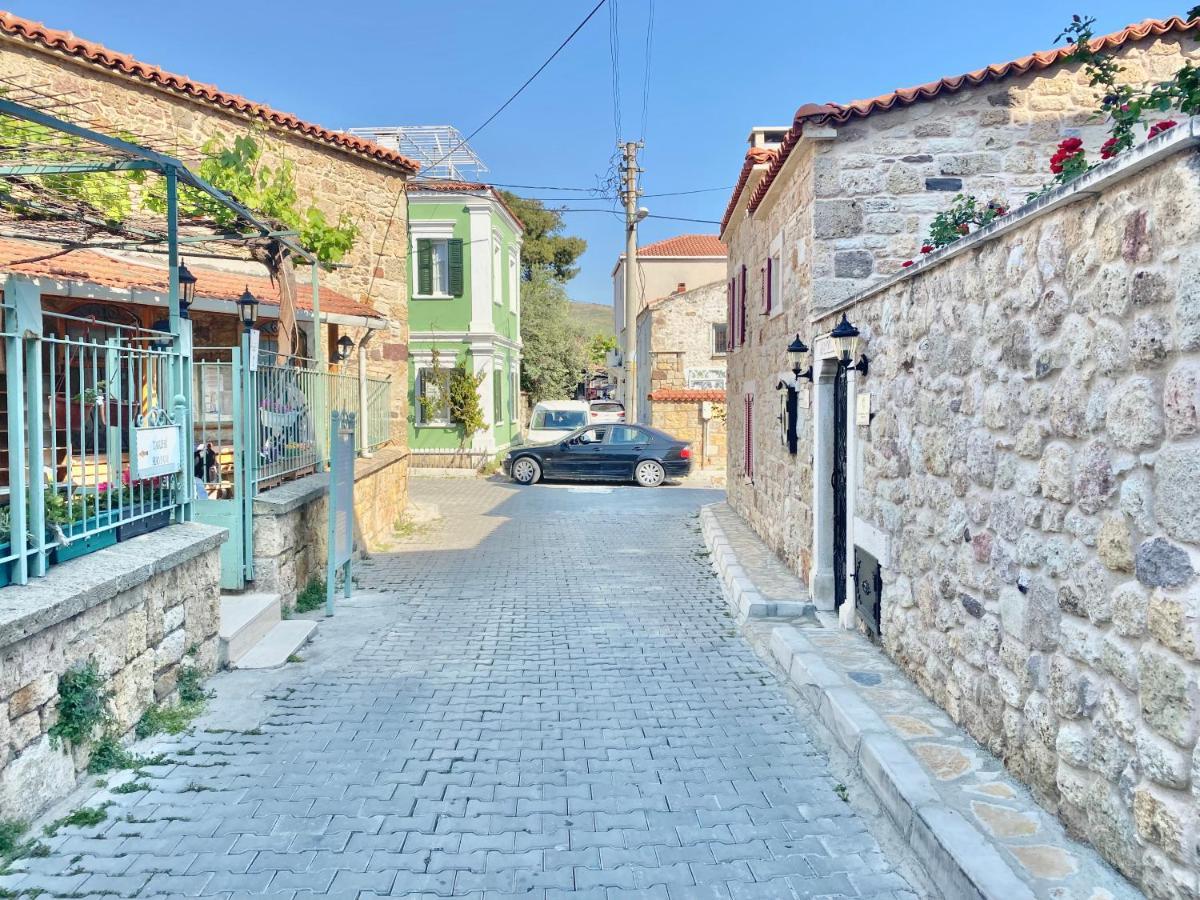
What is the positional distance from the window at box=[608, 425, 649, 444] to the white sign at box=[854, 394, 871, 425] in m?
13.3

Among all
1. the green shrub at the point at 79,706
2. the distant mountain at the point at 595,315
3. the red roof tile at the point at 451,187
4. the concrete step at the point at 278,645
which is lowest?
the concrete step at the point at 278,645

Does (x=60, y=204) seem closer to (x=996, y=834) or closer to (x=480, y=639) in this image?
(x=480, y=639)

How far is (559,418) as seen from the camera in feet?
79.4

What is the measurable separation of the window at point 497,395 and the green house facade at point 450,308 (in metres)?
0.09

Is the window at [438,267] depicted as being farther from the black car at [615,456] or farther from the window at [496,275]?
the black car at [615,456]

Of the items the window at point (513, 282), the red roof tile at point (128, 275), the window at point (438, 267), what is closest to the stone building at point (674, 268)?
the window at point (513, 282)

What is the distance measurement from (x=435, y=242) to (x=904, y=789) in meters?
21.1

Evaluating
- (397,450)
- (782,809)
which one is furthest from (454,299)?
(782,809)

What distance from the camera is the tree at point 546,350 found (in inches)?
1315

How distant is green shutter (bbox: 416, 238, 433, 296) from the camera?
899 inches

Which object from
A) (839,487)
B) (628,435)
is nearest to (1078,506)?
(839,487)

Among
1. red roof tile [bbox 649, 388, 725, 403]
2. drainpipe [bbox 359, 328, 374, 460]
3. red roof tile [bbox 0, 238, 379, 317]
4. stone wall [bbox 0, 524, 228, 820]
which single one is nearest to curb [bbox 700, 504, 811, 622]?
stone wall [bbox 0, 524, 228, 820]

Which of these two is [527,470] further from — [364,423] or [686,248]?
[686,248]

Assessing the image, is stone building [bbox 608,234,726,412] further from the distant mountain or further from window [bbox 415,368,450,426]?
the distant mountain
